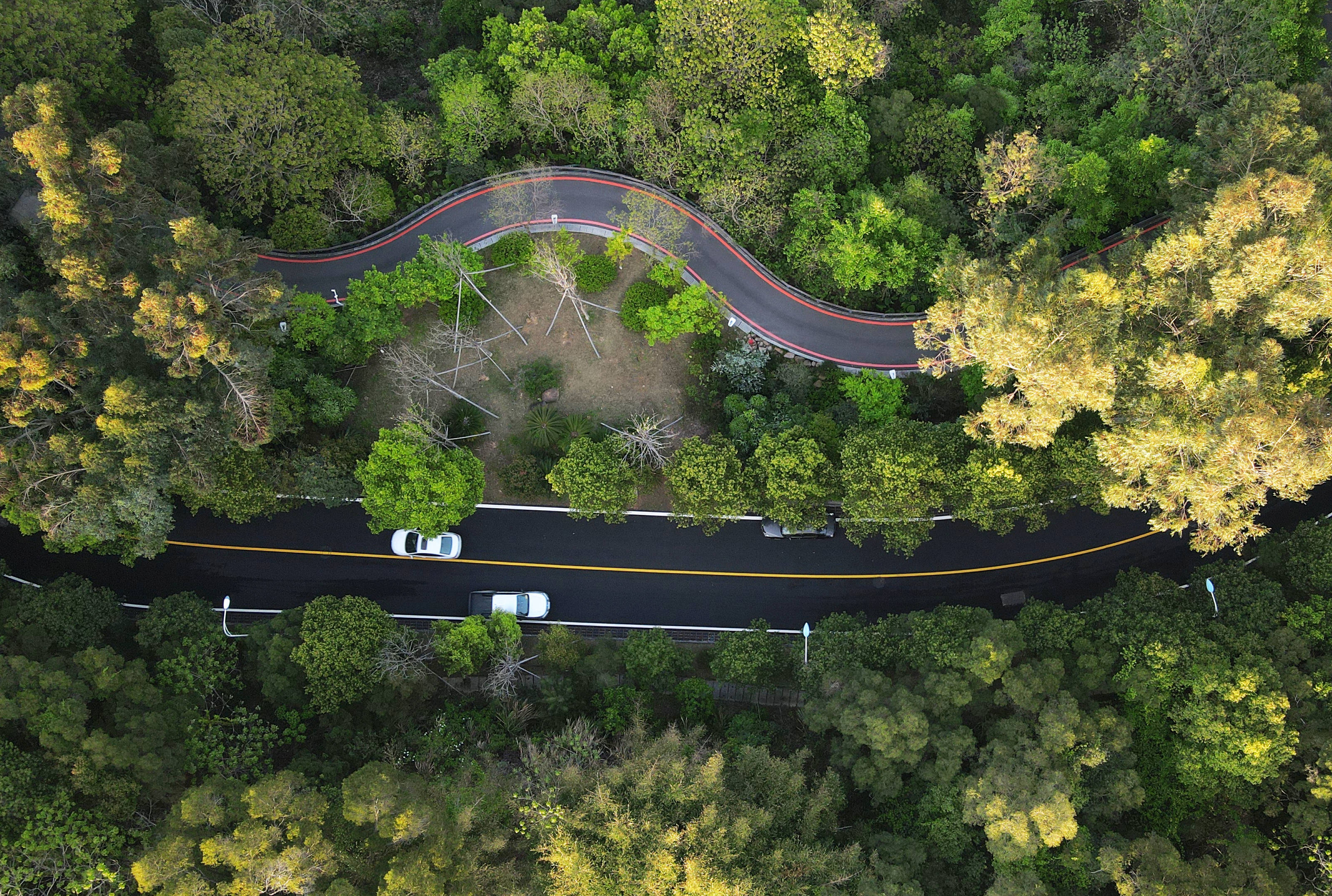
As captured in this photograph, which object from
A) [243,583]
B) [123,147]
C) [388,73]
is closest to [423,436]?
[243,583]

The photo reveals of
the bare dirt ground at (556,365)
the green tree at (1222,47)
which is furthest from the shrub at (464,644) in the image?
the green tree at (1222,47)

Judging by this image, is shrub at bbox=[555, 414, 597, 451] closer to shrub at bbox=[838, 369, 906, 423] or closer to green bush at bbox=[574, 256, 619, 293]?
green bush at bbox=[574, 256, 619, 293]

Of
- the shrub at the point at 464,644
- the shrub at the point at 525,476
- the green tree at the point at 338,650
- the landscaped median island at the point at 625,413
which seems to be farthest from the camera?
the shrub at the point at 525,476

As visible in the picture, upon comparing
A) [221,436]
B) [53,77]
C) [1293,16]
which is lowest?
[221,436]

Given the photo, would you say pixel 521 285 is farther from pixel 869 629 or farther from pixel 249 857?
pixel 249 857

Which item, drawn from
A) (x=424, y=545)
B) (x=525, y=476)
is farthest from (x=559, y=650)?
(x=424, y=545)

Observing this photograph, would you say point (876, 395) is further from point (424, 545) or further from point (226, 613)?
point (226, 613)

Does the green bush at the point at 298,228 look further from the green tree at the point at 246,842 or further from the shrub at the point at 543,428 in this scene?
the green tree at the point at 246,842
